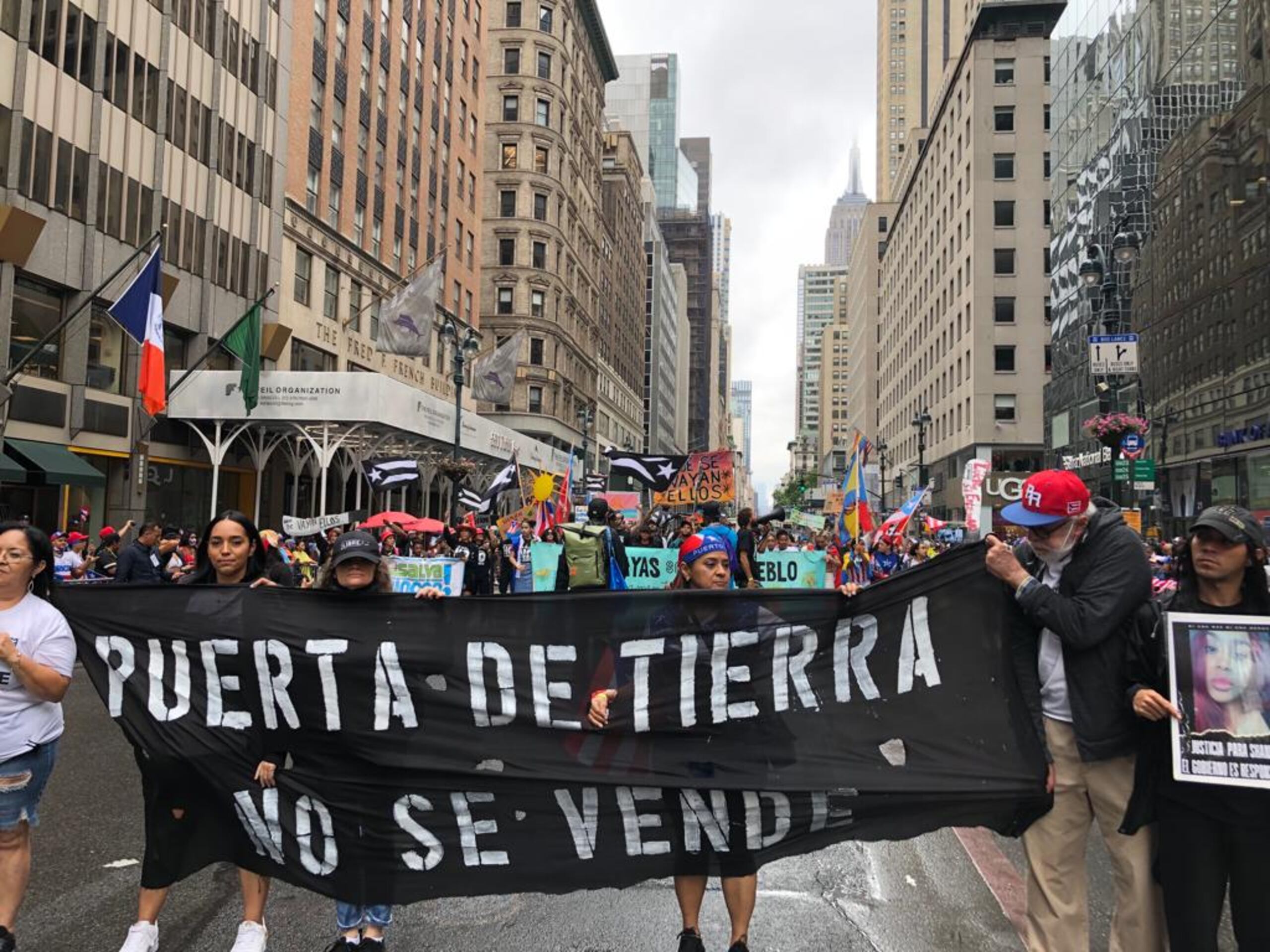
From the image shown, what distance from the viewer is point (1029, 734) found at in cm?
368

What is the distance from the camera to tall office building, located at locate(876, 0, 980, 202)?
13862cm

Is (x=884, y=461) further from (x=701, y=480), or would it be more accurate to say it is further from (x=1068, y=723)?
(x=1068, y=723)

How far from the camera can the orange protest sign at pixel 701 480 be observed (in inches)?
716

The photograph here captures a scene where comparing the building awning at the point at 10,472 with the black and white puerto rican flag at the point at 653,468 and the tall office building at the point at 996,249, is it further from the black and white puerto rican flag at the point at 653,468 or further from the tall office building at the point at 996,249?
the tall office building at the point at 996,249

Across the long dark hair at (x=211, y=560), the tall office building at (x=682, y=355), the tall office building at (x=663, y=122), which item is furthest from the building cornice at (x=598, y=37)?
the tall office building at (x=663, y=122)

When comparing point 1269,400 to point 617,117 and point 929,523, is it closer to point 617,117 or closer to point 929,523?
point 929,523

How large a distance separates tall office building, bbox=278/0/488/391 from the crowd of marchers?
26765mm

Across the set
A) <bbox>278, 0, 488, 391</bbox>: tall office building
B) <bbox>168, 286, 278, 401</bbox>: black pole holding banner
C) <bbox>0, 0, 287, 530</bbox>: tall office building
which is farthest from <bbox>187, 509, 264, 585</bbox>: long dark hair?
<bbox>278, 0, 488, 391</bbox>: tall office building

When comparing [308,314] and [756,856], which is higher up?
[308,314]

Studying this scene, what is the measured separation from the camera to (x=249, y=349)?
77.8 feet

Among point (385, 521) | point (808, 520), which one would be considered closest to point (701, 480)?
point (808, 520)

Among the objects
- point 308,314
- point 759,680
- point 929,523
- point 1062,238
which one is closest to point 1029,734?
point 759,680

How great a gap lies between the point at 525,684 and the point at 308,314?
1340 inches

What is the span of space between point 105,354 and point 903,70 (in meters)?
147
